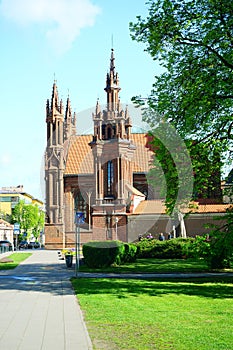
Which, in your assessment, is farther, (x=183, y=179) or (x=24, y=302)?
(x=183, y=179)

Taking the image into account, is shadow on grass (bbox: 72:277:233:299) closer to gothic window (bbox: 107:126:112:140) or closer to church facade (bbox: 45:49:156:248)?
church facade (bbox: 45:49:156:248)

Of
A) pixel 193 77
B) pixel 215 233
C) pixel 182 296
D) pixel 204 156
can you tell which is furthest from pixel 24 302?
pixel 193 77

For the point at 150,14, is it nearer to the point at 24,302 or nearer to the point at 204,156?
the point at 204,156

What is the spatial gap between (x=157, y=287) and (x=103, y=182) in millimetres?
38468

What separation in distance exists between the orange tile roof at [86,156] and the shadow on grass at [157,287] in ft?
133

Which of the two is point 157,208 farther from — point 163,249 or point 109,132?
point 163,249

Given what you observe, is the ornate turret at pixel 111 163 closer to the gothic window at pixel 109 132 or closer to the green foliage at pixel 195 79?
the gothic window at pixel 109 132

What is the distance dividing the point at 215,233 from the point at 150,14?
901 cm

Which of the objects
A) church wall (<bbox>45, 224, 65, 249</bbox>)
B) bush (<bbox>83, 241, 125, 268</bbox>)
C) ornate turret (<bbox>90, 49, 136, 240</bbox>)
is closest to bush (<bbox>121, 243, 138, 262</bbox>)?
bush (<bbox>83, 241, 125, 268</bbox>)

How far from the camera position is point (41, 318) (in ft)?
31.9

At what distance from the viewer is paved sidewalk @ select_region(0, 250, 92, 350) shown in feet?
24.2

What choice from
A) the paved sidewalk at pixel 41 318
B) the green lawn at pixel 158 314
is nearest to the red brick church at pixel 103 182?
the green lawn at pixel 158 314

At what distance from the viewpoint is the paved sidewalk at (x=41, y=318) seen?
290 inches

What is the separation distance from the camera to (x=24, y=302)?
12.1m
